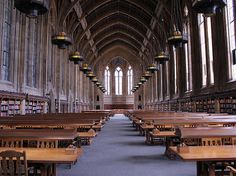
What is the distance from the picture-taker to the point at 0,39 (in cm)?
1277

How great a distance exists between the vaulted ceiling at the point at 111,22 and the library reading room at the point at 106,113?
148mm

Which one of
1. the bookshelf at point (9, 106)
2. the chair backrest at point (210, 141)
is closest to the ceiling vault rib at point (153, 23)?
the bookshelf at point (9, 106)

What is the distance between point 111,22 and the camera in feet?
113

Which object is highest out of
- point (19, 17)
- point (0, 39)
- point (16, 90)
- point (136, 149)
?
point (19, 17)

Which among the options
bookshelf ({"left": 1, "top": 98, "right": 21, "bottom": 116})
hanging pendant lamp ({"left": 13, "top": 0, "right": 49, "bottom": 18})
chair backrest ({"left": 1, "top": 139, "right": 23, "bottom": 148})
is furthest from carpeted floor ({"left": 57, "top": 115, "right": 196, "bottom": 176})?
bookshelf ({"left": 1, "top": 98, "right": 21, "bottom": 116})

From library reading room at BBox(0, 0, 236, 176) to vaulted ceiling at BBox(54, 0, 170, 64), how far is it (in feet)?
0.48

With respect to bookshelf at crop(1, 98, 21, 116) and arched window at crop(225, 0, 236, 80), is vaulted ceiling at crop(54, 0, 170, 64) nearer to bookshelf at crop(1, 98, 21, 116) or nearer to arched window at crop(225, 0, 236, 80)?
bookshelf at crop(1, 98, 21, 116)

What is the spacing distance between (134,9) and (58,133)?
90.8 ft

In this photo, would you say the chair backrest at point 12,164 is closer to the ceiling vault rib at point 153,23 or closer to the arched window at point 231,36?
the arched window at point 231,36

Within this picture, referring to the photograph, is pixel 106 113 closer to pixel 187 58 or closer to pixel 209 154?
pixel 187 58

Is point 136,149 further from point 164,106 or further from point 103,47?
point 103,47

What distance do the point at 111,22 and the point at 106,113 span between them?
Result: 16845mm

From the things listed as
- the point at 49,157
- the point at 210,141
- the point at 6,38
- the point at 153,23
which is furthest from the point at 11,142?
the point at 153,23

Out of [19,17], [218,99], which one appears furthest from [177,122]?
[19,17]
